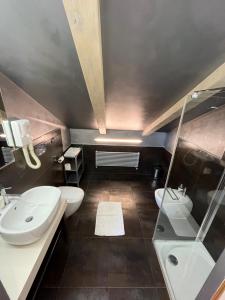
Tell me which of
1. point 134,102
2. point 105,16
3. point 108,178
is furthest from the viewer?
point 108,178

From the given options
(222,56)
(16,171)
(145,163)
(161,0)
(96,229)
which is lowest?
(96,229)

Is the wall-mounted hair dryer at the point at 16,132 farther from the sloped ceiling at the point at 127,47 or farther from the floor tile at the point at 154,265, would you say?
the floor tile at the point at 154,265

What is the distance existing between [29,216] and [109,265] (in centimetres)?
109

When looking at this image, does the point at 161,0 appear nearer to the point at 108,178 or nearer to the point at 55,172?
the point at 55,172

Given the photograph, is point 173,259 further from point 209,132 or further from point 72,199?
point 209,132

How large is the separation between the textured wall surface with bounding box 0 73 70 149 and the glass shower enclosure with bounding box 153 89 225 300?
181cm

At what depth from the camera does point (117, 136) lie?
3.47m

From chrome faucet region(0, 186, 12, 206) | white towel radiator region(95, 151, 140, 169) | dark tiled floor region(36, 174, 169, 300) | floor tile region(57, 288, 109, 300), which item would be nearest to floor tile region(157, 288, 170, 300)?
dark tiled floor region(36, 174, 169, 300)

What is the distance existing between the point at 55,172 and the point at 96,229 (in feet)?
3.73

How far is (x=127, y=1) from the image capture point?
0.70m

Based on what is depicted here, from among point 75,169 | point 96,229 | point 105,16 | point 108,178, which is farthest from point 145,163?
point 105,16

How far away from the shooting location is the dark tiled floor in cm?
140

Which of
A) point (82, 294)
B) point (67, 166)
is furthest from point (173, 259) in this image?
point (67, 166)

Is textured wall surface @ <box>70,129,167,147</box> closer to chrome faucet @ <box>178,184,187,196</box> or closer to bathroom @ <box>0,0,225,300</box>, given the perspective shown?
bathroom @ <box>0,0,225,300</box>
